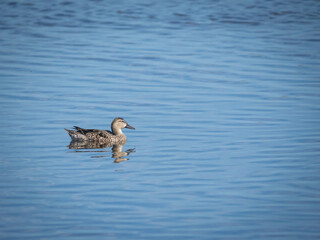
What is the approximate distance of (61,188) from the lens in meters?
9.38

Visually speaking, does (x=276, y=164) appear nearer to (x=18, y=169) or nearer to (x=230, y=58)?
(x=18, y=169)

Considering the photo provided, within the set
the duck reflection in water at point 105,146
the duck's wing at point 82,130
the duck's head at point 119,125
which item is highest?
the duck's wing at point 82,130

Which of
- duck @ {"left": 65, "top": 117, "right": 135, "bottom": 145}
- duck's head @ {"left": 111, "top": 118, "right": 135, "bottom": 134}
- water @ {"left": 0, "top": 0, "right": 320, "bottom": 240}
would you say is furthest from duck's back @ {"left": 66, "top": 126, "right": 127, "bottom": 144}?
water @ {"left": 0, "top": 0, "right": 320, "bottom": 240}

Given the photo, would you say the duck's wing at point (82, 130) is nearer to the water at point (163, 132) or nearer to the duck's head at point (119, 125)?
the water at point (163, 132)

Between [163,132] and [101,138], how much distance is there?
1367 millimetres

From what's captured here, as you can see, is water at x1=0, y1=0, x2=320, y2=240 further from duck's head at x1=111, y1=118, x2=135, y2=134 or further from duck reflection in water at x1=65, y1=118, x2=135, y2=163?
duck's head at x1=111, y1=118, x2=135, y2=134

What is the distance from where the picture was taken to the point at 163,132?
13.2m

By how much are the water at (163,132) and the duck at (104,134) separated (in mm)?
245

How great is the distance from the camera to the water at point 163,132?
835 cm

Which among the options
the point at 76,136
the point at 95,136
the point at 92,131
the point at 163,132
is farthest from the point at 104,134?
the point at 163,132

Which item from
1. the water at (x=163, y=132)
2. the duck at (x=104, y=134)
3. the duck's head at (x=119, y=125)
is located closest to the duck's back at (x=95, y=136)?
the duck at (x=104, y=134)

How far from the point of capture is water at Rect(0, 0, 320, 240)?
329 inches

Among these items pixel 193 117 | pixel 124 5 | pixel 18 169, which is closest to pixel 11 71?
pixel 193 117

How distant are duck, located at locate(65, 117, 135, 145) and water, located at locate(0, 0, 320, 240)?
0.24 meters
